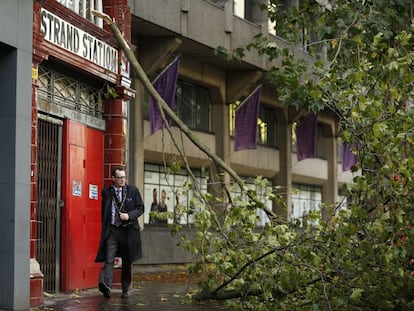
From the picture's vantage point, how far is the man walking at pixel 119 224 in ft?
46.4

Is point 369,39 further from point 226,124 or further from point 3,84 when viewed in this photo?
point 226,124

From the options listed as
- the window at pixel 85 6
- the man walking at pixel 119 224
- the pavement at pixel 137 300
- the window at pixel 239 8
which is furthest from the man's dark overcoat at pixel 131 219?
the window at pixel 239 8

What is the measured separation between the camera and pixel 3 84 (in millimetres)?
12570

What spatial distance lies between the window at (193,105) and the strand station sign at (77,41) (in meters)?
12.7

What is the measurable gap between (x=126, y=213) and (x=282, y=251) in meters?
4.47

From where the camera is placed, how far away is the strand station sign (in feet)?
45.2

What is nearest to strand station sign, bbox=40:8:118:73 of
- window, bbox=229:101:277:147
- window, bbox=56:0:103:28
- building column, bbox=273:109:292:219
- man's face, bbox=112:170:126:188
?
window, bbox=56:0:103:28

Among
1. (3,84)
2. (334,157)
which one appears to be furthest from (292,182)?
(3,84)

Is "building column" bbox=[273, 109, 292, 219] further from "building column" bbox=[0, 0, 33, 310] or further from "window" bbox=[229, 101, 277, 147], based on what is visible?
"building column" bbox=[0, 0, 33, 310]

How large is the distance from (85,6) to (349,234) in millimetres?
7888

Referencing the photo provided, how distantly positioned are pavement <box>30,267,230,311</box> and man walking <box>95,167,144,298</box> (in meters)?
0.42

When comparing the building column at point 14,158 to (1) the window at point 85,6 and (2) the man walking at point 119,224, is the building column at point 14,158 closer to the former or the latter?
(2) the man walking at point 119,224

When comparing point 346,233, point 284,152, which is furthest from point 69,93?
point 284,152

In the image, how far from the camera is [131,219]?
14.2 meters
